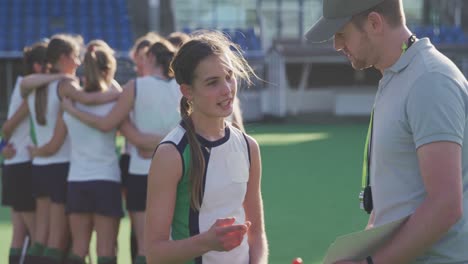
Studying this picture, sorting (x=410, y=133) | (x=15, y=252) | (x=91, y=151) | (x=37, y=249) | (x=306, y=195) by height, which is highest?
(x=410, y=133)

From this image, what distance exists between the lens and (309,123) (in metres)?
21.7

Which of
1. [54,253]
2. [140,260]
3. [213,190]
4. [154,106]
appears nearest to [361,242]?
[213,190]

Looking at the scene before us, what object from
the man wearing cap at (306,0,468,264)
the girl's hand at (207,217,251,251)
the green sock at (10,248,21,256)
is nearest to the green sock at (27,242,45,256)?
the green sock at (10,248,21,256)

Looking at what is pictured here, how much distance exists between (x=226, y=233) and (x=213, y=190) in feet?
1.18

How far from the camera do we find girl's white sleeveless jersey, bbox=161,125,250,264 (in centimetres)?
308

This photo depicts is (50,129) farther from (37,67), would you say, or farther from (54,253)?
(54,253)

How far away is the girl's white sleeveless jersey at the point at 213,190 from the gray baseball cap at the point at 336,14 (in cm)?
56

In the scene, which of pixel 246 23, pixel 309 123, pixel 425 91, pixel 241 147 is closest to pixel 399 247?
pixel 425 91

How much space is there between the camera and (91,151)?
231 inches

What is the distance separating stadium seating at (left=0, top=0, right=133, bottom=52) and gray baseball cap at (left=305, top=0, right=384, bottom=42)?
69.1 feet

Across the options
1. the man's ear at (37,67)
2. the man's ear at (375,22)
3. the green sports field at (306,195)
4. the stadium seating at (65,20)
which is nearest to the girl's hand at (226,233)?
the man's ear at (375,22)

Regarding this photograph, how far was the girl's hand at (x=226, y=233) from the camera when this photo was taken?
2.76m

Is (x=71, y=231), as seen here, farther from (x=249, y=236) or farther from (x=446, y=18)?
(x=446, y=18)

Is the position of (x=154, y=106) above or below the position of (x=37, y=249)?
above
